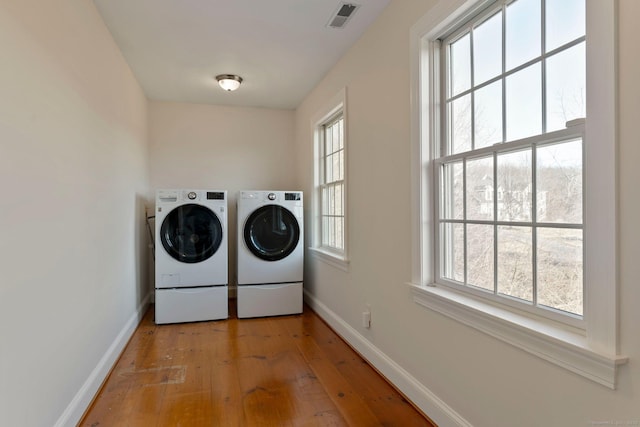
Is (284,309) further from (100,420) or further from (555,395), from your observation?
(555,395)

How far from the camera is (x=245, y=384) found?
2312 millimetres

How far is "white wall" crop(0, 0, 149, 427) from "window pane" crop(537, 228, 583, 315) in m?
1.94

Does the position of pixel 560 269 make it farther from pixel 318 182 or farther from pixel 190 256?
pixel 190 256

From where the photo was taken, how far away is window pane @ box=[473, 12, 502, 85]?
161 centimetres

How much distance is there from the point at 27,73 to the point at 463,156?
6.22 feet

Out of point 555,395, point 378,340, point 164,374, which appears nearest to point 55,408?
point 164,374

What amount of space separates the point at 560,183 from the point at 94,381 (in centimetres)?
258

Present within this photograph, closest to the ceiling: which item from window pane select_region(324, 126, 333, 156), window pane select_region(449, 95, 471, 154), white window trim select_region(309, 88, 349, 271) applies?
white window trim select_region(309, 88, 349, 271)

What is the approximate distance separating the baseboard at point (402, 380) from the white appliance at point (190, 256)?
1.27m

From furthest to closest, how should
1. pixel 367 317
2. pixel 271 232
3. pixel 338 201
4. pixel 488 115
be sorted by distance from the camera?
pixel 271 232 < pixel 338 201 < pixel 367 317 < pixel 488 115

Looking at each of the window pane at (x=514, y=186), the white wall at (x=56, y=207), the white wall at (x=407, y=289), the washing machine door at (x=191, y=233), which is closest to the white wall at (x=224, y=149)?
the washing machine door at (x=191, y=233)

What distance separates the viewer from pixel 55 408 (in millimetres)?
1652

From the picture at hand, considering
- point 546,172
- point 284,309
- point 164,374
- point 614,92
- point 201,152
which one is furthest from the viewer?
point 201,152

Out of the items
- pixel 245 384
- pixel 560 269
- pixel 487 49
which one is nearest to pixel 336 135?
pixel 487 49
